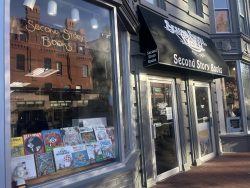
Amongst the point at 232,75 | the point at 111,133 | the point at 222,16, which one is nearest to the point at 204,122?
the point at 232,75

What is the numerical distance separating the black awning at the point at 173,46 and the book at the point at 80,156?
9.10ft

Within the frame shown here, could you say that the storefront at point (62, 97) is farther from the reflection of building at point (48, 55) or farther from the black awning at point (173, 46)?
the black awning at point (173, 46)

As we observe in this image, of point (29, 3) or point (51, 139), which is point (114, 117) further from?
point (29, 3)

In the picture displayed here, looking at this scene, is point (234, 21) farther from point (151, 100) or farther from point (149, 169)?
point (149, 169)

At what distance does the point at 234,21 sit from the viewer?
11.6 metres

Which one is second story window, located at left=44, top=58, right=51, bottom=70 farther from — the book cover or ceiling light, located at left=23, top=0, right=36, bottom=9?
the book cover

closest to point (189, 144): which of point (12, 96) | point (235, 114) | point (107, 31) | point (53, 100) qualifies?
point (235, 114)

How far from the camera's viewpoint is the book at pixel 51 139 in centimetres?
402

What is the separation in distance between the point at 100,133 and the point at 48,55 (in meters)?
1.40

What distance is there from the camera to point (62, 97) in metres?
4.40

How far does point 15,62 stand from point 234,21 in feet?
31.7

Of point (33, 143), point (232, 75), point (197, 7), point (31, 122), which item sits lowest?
point (33, 143)

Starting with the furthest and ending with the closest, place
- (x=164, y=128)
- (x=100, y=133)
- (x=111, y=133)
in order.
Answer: (x=164, y=128) → (x=111, y=133) → (x=100, y=133)

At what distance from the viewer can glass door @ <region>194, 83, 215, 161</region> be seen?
9.17 m
